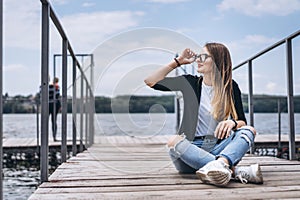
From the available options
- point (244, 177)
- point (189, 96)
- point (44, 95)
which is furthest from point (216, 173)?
point (44, 95)

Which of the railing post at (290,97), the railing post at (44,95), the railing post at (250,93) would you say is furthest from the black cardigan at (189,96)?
the railing post at (250,93)

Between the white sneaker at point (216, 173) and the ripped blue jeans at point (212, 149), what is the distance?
89 millimetres

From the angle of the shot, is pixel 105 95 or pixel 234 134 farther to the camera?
pixel 105 95

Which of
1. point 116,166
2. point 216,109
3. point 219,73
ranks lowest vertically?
point 116,166

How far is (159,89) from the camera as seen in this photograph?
172 cm

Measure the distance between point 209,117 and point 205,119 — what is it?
0.6 inches

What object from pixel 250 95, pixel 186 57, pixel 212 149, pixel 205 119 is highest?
pixel 186 57

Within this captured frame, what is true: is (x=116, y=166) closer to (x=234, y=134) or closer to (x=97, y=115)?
(x=97, y=115)

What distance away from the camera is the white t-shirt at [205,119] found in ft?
5.34

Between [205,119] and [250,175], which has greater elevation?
[205,119]

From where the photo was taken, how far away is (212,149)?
1628 millimetres

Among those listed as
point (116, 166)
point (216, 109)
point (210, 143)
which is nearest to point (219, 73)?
point (216, 109)

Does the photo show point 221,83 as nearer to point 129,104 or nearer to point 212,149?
point 212,149

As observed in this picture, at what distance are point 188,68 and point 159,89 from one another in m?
0.20
